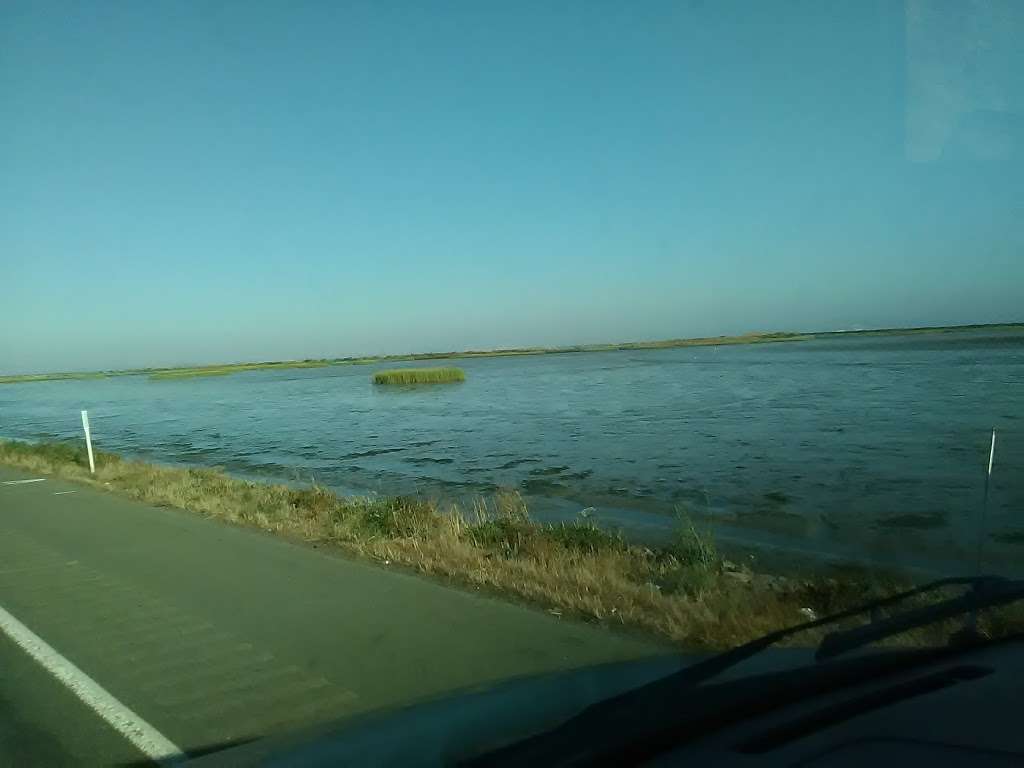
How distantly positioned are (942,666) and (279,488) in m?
13.0

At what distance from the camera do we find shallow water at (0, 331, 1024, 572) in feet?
38.6

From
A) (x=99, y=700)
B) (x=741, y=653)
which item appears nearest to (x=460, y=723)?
(x=741, y=653)

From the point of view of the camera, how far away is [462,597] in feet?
22.7

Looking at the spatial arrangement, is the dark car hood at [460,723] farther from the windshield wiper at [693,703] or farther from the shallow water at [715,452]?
the shallow water at [715,452]

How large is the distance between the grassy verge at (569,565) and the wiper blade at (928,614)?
445 mm

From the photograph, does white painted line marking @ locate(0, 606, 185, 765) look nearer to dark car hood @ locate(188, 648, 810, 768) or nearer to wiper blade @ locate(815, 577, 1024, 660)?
dark car hood @ locate(188, 648, 810, 768)

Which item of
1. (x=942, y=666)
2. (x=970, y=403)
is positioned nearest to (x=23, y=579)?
(x=942, y=666)

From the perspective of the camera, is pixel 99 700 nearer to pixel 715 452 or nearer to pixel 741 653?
pixel 741 653

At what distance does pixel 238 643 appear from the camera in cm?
594

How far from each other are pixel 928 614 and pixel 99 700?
466 centimetres

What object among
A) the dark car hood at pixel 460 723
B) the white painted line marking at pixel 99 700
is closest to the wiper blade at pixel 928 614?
the dark car hood at pixel 460 723

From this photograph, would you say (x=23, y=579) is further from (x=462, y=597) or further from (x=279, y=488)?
(x=279, y=488)

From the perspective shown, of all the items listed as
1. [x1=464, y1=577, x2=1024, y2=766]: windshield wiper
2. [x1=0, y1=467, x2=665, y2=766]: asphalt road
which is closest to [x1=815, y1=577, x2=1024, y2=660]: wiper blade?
[x1=464, y1=577, x2=1024, y2=766]: windshield wiper

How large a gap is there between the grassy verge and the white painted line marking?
124 inches
